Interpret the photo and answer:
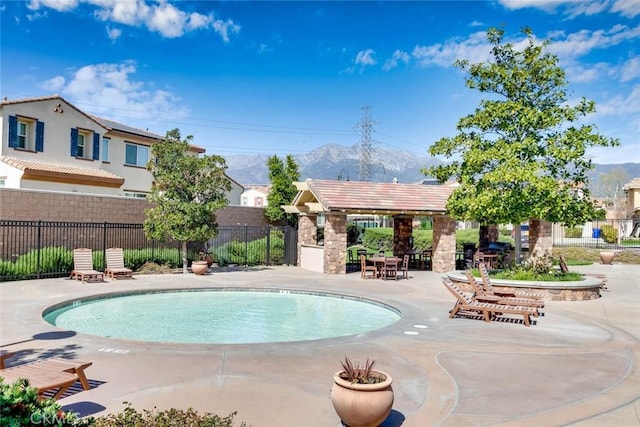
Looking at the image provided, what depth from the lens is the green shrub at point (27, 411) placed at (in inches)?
128

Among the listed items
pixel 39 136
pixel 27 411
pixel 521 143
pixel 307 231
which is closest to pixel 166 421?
pixel 27 411

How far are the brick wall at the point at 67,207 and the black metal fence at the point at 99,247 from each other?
491mm

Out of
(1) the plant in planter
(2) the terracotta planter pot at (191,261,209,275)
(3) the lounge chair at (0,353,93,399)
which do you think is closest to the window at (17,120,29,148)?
(2) the terracotta planter pot at (191,261,209,275)

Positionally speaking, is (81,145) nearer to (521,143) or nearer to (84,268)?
(84,268)

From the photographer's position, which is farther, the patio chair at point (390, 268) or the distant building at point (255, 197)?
the distant building at point (255, 197)

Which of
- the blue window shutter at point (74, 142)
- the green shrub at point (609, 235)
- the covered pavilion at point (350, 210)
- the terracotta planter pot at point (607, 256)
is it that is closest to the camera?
the covered pavilion at point (350, 210)

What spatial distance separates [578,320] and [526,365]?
15.5ft

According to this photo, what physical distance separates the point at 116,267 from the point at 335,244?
8897 mm

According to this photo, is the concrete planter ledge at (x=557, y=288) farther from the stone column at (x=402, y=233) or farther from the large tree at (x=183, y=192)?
the large tree at (x=183, y=192)

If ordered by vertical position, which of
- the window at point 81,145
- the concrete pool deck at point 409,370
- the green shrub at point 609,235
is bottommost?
the concrete pool deck at point 409,370

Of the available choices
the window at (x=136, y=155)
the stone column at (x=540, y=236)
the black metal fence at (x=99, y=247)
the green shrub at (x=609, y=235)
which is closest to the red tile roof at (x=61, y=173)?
the window at (x=136, y=155)

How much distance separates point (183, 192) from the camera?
65.5 feet

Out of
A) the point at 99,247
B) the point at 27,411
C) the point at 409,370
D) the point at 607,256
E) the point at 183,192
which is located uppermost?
the point at 183,192

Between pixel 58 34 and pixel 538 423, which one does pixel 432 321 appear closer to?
pixel 538 423
